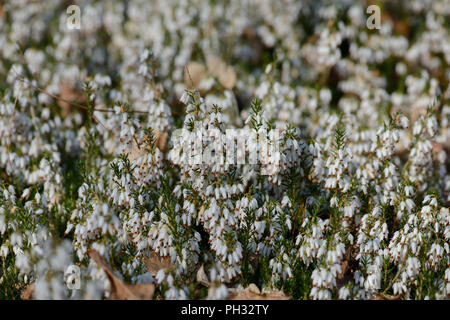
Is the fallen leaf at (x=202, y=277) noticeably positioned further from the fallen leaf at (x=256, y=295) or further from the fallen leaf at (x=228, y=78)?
the fallen leaf at (x=228, y=78)

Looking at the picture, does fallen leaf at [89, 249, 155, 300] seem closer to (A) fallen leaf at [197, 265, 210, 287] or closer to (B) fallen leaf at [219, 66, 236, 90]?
(A) fallen leaf at [197, 265, 210, 287]

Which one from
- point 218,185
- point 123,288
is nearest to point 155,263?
point 123,288

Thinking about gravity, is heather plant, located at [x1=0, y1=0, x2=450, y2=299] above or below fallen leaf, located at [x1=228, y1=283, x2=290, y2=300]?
above

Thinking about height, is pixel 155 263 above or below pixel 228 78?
below

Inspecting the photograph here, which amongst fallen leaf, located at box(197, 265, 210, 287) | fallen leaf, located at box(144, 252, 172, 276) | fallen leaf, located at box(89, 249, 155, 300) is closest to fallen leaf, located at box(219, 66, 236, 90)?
fallen leaf, located at box(144, 252, 172, 276)

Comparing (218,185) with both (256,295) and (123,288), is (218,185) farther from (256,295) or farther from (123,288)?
(123,288)

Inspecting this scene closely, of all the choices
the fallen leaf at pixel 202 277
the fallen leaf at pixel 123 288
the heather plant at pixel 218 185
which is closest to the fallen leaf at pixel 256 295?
the heather plant at pixel 218 185
